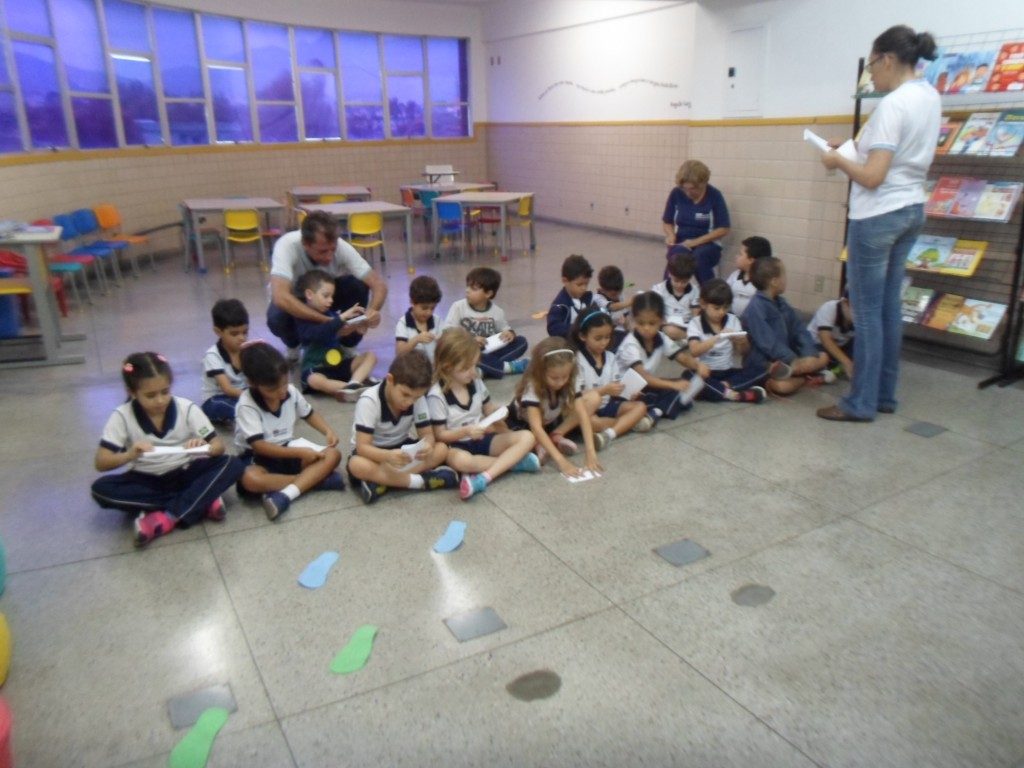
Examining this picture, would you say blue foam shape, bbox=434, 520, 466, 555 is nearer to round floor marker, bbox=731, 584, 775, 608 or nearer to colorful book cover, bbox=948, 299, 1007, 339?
round floor marker, bbox=731, 584, 775, 608

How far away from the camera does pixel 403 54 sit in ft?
40.3

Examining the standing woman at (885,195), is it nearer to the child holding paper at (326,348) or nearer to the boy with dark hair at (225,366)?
the child holding paper at (326,348)

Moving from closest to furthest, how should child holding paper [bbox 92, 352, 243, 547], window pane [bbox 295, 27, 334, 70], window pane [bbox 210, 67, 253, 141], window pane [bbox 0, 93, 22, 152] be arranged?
child holding paper [bbox 92, 352, 243, 547]
window pane [bbox 0, 93, 22, 152]
window pane [bbox 210, 67, 253, 141]
window pane [bbox 295, 27, 334, 70]

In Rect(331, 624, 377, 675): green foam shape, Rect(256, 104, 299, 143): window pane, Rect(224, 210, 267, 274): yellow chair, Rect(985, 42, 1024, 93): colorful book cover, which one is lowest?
Rect(331, 624, 377, 675): green foam shape

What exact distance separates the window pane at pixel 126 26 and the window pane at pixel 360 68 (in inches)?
130

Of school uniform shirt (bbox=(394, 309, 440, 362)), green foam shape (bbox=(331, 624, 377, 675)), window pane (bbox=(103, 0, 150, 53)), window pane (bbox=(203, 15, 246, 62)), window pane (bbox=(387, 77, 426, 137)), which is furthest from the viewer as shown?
window pane (bbox=(387, 77, 426, 137))

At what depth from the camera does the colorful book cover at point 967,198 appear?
420 centimetres

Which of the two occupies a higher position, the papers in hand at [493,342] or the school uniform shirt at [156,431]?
the school uniform shirt at [156,431]

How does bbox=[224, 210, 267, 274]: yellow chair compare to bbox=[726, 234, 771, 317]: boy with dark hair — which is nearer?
bbox=[726, 234, 771, 317]: boy with dark hair

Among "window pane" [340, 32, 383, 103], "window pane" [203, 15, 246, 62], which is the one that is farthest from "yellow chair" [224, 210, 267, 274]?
"window pane" [340, 32, 383, 103]

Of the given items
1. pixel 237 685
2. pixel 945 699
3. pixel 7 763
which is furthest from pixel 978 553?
pixel 7 763

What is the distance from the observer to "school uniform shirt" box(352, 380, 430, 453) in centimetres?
302

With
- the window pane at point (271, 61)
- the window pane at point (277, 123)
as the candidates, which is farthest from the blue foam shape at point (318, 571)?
the window pane at point (271, 61)

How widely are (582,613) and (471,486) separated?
0.89 m
